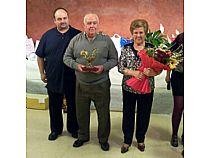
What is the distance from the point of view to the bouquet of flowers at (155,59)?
2316 millimetres

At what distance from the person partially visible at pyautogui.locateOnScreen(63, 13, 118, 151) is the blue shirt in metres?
0.13

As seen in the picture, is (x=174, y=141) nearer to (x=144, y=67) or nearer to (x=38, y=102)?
(x=144, y=67)

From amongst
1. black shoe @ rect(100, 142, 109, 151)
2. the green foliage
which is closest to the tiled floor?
black shoe @ rect(100, 142, 109, 151)

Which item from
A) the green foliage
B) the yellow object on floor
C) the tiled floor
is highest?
the green foliage

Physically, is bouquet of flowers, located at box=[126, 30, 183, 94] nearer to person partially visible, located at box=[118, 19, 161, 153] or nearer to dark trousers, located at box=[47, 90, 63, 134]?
person partially visible, located at box=[118, 19, 161, 153]

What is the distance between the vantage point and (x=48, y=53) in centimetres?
274

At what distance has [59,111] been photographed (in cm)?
295

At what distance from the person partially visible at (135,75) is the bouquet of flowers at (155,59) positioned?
36 mm

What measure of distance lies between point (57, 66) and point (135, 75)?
73 centimetres

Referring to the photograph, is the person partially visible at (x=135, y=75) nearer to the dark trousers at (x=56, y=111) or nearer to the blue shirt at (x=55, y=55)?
the blue shirt at (x=55, y=55)

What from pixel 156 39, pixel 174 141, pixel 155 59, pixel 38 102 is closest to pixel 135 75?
pixel 155 59

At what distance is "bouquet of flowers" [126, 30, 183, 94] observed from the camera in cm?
232

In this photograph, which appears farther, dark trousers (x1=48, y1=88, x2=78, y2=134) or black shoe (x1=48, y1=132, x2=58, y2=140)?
black shoe (x1=48, y1=132, x2=58, y2=140)
